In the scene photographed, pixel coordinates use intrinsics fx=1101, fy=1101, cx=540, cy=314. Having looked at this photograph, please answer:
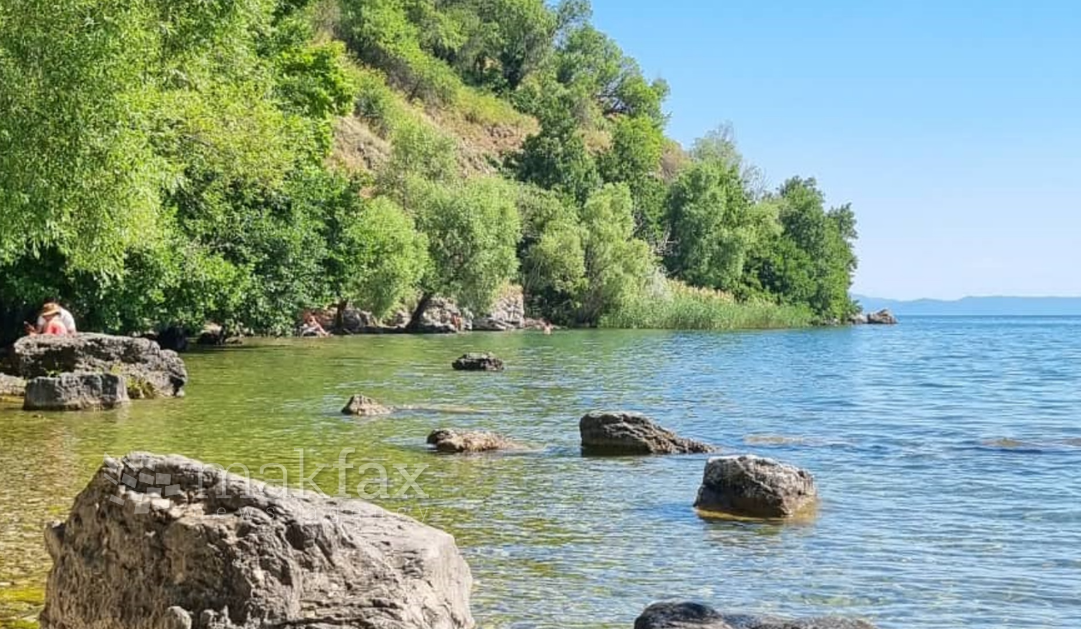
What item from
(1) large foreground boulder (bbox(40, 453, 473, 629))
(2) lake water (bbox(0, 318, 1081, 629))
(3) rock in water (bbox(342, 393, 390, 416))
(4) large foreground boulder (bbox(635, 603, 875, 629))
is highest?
(1) large foreground boulder (bbox(40, 453, 473, 629))

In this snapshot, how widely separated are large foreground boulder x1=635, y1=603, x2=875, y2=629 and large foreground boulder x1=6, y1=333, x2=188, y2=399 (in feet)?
58.0

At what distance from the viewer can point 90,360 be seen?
73.4 feet

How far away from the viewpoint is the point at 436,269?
2549 inches

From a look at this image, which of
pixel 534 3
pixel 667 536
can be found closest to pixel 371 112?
pixel 534 3

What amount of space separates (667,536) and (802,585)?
6.81ft

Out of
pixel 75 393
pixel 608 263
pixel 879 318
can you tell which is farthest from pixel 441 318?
pixel 879 318

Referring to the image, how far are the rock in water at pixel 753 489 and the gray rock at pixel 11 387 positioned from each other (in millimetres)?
14630

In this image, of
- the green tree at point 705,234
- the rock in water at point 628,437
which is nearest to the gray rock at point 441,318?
the green tree at point 705,234

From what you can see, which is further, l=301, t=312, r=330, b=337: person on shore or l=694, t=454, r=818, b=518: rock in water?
l=301, t=312, r=330, b=337: person on shore

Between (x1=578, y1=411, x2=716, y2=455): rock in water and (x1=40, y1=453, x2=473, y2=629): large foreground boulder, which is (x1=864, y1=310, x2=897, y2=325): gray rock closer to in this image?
(x1=578, y1=411, x2=716, y2=455): rock in water

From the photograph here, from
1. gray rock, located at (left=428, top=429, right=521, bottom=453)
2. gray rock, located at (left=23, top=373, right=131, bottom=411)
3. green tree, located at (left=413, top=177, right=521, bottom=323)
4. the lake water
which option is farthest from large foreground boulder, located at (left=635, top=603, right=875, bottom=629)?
green tree, located at (left=413, top=177, right=521, bottom=323)

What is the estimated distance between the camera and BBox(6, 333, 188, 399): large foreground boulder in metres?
22.3

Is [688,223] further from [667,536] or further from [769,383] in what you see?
[667,536]

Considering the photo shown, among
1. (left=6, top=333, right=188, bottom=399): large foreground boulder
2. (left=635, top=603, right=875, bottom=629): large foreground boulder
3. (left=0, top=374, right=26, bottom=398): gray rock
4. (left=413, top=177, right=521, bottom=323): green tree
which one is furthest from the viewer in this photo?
(left=413, top=177, right=521, bottom=323): green tree
